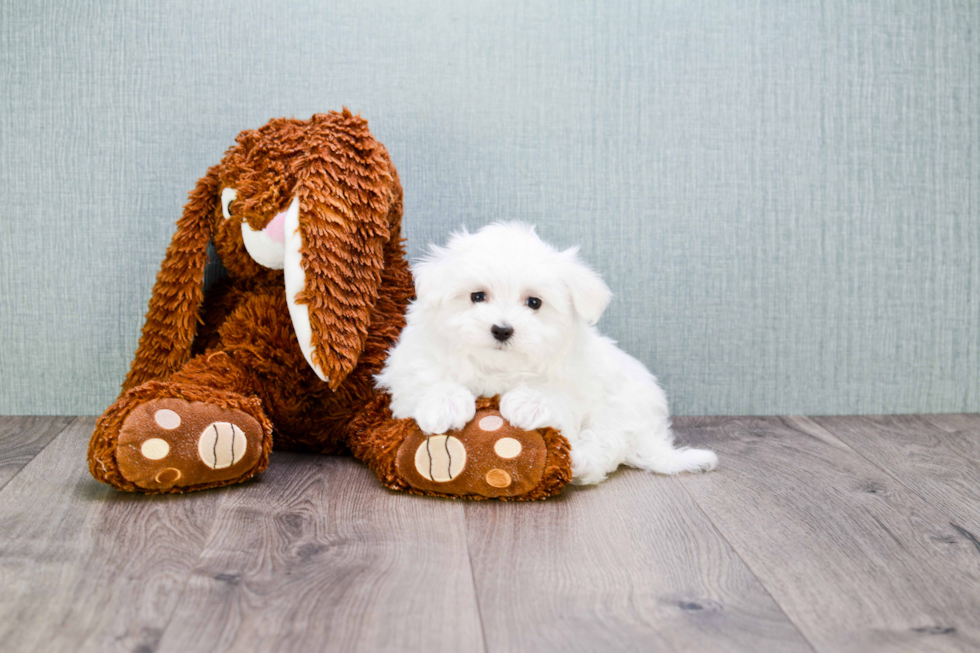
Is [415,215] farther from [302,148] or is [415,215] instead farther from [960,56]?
[960,56]

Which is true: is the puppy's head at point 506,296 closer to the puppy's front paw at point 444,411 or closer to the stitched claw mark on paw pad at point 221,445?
the puppy's front paw at point 444,411

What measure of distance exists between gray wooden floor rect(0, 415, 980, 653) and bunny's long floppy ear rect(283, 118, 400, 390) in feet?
0.76

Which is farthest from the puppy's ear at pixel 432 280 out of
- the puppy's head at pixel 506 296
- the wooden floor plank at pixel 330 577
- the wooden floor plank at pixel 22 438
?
the wooden floor plank at pixel 22 438

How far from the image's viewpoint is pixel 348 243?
132 cm

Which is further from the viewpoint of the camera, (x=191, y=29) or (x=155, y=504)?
(x=191, y=29)

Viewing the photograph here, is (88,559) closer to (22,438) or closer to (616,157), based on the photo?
(22,438)

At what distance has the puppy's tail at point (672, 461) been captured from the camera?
1390mm

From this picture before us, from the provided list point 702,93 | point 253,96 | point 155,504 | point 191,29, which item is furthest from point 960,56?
point 155,504

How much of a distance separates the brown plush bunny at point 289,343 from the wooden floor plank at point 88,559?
7 centimetres

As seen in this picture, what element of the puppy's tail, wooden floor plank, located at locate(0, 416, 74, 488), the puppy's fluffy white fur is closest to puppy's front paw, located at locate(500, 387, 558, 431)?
the puppy's fluffy white fur

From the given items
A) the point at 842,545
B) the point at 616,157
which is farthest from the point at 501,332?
the point at 616,157

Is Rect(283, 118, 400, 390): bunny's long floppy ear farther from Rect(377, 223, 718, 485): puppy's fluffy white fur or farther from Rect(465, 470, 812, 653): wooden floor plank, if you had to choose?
Rect(465, 470, 812, 653): wooden floor plank

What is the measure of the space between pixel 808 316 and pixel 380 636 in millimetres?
1299

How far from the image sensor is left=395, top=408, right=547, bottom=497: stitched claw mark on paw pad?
1206 mm
